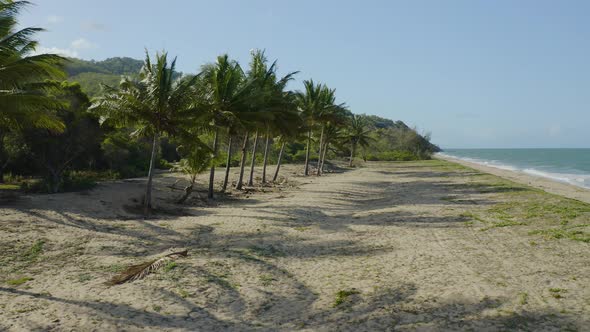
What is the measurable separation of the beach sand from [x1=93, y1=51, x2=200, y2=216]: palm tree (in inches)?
109

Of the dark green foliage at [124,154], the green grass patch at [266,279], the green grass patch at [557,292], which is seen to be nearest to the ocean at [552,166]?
the green grass patch at [557,292]

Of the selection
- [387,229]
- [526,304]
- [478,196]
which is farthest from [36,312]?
[478,196]

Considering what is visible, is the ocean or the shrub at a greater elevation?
the ocean

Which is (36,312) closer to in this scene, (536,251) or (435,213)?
(536,251)

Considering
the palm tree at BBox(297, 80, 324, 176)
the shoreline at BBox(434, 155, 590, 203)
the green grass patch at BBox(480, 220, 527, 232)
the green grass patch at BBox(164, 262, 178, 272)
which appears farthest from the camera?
the palm tree at BBox(297, 80, 324, 176)

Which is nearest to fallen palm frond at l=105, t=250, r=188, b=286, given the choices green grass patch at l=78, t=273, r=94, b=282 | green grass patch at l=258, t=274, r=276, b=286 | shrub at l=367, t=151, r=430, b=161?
green grass patch at l=78, t=273, r=94, b=282

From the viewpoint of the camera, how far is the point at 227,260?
26.2 feet

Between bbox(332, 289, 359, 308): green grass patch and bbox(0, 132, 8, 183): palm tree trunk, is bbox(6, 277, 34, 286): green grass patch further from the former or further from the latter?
bbox(0, 132, 8, 183): palm tree trunk

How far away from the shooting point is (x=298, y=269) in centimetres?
770

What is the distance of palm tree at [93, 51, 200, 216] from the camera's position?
12.9m

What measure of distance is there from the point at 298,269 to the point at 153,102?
25.7 feet

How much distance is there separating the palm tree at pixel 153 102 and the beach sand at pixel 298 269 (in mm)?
2772

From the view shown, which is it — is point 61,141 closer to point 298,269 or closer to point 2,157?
point 2,157

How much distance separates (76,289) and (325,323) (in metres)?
3.77
